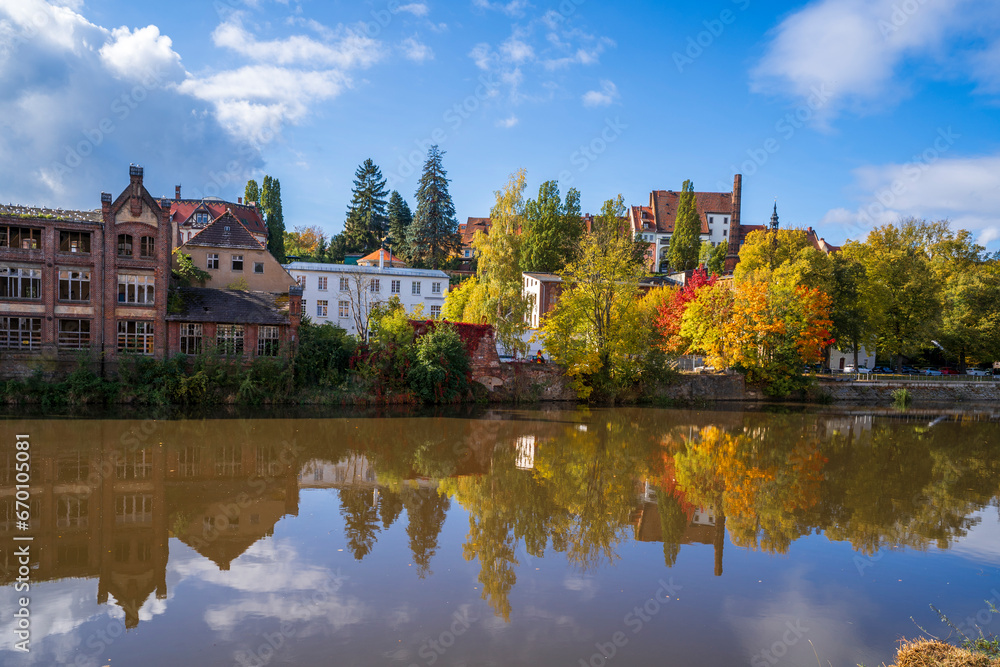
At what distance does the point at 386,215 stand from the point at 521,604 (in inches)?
2493

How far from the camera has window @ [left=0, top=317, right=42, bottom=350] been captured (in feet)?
91.9

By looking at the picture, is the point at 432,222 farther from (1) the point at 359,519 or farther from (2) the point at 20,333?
(1) the point at 359,519

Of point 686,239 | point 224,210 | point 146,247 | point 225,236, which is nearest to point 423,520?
point 146,247

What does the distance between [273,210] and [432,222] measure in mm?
24568

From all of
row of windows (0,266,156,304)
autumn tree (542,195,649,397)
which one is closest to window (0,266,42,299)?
row of windows (0,266,156,304)

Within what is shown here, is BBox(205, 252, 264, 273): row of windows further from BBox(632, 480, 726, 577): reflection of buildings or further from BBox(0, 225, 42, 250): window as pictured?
BBox(632, 480, 726, 577): reflection of buildings

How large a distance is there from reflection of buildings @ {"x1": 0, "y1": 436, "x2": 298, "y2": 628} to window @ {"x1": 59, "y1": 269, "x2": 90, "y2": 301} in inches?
545

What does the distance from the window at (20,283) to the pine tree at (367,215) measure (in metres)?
39.3

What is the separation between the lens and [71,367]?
90.7ft

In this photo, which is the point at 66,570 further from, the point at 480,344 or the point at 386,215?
the point at 386,215

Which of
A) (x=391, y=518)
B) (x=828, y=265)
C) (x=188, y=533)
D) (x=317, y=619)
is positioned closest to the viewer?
(x=317, y=619)

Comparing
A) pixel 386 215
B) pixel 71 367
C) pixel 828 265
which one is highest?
pixel 386 215

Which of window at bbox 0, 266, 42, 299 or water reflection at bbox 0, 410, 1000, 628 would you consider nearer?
water reflection at bbox 0, 410, 1000, 628

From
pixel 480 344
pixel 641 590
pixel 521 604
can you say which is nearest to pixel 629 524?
pixel 641 590
